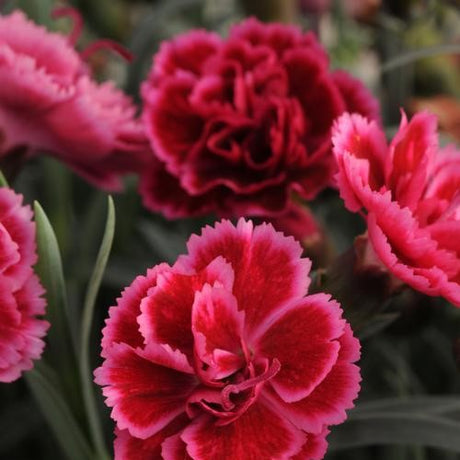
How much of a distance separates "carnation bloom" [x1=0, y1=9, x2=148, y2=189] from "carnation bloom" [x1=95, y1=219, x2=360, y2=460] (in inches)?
7.0

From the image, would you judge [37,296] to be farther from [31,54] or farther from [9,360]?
[31,54]

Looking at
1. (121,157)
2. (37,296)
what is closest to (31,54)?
(121,157)

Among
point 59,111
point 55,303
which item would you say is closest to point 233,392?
point 55,303

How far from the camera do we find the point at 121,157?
0.55 meters

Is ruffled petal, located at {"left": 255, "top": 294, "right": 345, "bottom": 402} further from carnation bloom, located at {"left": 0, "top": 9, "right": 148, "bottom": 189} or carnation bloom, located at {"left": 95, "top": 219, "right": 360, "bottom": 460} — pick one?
carnation bloom, located at {"left": 0, "top": 9, "right": 148, "bottom": 189}

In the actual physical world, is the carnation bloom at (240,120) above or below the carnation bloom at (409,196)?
below

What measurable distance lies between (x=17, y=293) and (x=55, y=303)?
0.05m

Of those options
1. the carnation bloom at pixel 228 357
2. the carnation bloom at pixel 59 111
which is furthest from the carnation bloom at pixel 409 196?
the carnation bloom at pixel 59 111

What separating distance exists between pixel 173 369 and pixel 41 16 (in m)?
0.42

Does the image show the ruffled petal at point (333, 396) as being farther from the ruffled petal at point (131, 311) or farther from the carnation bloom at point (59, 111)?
the carnation bloom at point (59, 111)

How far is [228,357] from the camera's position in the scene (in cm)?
33

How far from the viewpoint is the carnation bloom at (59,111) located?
18.6 inches

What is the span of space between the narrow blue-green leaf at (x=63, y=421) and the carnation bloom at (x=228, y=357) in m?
0.12

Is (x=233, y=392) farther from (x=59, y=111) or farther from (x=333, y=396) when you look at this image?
(x=59, y=111)
